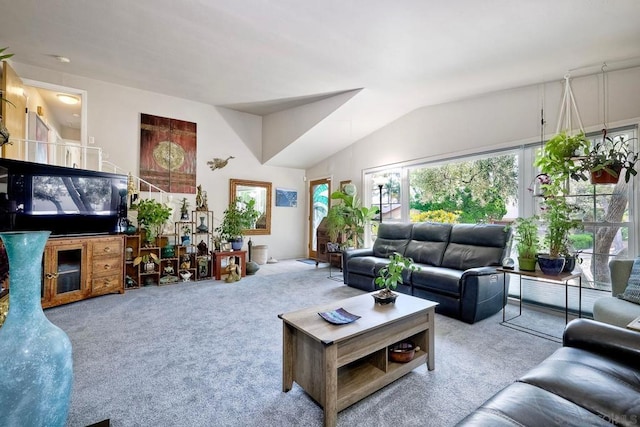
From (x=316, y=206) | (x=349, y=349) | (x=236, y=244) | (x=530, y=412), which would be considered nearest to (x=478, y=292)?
(x=349, y=349)

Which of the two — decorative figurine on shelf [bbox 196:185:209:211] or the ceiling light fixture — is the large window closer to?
decorative figurine on shelf [bbox 196:185:209:211]

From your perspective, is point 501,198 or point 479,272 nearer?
point 479,272

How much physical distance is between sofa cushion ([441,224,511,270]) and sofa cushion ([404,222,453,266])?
3.2 inches

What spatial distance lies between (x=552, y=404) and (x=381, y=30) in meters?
2.91

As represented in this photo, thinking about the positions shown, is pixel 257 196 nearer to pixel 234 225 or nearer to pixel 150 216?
pixel 234 225

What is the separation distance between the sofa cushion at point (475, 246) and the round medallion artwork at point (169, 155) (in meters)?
4.86

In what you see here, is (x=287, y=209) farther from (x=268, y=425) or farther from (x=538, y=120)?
(x=268, y=425)

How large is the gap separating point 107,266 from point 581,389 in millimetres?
4708

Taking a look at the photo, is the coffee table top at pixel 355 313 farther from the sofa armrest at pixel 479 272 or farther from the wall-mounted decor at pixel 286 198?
the wall-mounted decor at pixel 286 198

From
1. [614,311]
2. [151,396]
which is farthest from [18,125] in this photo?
[614,311]

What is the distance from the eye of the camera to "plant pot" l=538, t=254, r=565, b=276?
8.42ft

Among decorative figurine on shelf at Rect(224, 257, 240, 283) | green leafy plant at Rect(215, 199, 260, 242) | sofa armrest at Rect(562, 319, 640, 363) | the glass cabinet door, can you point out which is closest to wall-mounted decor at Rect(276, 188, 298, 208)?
green leafy plant at Rect(215, 199, 260, 242)

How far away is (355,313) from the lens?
1.90 m

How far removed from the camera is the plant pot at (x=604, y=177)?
2534 mm
